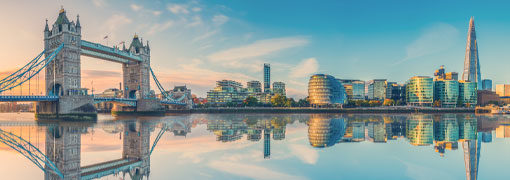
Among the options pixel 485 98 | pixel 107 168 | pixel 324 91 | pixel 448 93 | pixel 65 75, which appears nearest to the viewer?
pixel 107 168

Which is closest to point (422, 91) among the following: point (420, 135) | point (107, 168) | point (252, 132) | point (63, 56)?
point (420, 135)

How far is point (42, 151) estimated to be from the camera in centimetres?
1888

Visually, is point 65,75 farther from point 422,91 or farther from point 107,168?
point 422,91

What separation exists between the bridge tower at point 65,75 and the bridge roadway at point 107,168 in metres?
50.7

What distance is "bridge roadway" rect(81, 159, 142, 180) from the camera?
13.3m

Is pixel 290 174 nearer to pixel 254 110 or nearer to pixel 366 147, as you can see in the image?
pixel 366 147

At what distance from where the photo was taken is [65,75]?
61812mm

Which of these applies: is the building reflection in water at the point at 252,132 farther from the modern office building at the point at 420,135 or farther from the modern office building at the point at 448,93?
the modern office building at the point at 448,93

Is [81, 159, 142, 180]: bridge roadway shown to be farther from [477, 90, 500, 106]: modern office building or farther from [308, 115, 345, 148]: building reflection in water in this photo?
[477, 90, 500, 106]: modern office building

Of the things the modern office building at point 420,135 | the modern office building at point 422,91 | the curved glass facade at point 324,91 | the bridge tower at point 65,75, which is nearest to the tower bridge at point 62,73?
the bridge tower at point 65,75

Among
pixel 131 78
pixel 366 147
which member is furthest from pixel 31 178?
pixel 131 78

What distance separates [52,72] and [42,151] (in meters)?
55.6

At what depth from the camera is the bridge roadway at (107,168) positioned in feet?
43.6

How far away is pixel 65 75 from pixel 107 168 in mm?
57562
